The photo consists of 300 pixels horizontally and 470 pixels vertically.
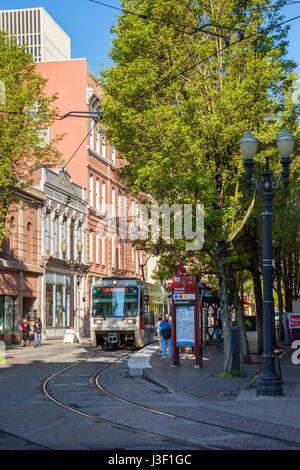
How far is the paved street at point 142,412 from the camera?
927cm

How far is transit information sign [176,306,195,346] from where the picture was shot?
71.4 ft

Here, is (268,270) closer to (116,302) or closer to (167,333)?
(167,333)

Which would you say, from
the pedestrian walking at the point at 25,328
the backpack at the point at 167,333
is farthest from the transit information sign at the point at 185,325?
the pedestrian walking at the point at 25,328

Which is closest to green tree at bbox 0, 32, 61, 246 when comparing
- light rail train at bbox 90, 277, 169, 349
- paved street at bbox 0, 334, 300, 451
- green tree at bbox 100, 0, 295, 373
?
light rail train at bbox 90, 277, 169, 349

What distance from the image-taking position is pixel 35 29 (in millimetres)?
153500

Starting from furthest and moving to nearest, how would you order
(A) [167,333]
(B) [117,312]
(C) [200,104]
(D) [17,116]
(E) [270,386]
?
1. (B) [117,312]
2. (D) [17,116]
3. (A) [167,333]
4. (C) [200,104]
5. (E) [270,386]

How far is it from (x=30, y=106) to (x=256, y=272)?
12.1 metres

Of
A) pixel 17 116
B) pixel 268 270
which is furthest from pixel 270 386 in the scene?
pixel 17 116

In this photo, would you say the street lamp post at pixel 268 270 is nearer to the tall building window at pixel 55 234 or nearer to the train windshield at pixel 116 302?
the train windshield at pixel 116 302

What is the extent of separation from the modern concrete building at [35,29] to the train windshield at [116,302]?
127375mm

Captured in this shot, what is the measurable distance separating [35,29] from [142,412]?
15249cm

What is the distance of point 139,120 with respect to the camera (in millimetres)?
20297

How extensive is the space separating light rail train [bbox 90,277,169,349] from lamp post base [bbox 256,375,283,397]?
16102 mm
